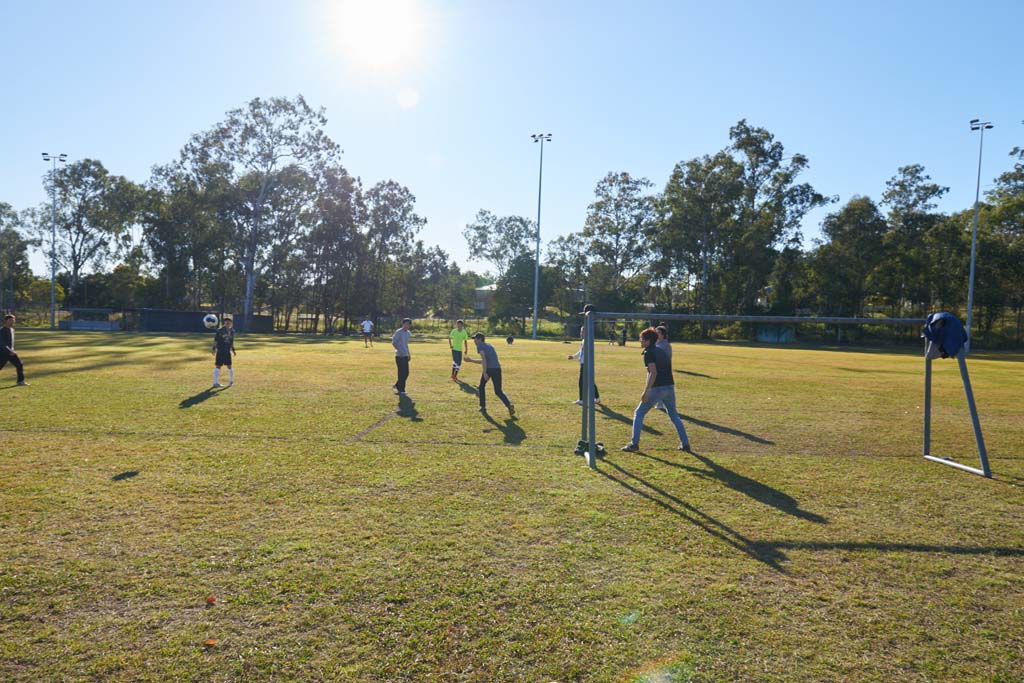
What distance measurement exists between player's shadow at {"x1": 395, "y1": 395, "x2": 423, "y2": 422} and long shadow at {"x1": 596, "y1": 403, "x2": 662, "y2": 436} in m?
3.98

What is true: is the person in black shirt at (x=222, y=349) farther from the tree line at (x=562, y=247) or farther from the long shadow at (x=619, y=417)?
the tree line at (x=562, y=247)

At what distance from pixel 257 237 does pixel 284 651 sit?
5698cm

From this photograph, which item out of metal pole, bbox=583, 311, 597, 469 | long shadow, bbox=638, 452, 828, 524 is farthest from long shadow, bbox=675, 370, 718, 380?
metal pole, bbox=583, 311, 597, 469

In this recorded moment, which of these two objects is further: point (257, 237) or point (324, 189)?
point (324, 189)

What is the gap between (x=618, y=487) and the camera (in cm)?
721

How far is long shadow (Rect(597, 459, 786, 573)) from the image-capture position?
5.23 m

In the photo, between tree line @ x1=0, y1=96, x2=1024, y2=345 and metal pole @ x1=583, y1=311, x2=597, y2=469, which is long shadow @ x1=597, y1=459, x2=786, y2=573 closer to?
metal pole @ x1=583, y1=311, x2=597, y2=469

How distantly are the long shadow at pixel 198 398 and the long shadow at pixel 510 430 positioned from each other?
6.25m

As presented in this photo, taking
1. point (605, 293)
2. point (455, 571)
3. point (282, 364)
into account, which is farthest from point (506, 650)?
point (605, 293)

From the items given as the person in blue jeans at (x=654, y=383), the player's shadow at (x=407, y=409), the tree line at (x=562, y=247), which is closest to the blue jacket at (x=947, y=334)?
the person in blue jeans at (x=654, y=383)

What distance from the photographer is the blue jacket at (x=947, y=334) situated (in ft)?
26.3

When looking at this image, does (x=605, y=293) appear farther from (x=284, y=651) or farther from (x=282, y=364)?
(x=284, y=651)

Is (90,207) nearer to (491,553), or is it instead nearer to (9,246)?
(9,246)

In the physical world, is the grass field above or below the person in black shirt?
below
